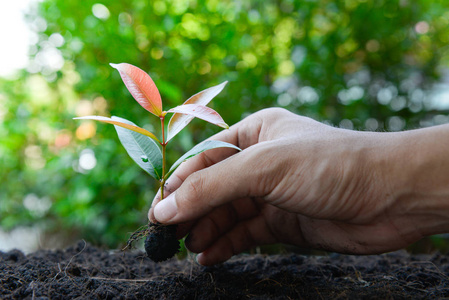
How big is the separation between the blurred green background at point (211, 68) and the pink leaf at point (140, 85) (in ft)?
1.38

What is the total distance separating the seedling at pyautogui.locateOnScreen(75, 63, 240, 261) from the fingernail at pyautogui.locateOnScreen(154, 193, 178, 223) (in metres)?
0.05

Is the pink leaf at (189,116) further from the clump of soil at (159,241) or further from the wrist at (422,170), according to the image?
the wrist at (422,170)

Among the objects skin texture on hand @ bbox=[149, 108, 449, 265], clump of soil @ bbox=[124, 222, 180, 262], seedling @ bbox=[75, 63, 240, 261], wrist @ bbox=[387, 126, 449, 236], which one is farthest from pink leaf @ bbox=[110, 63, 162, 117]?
wrist @ bbox=[387, 126, 449, 236]

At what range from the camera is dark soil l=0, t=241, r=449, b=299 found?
783 mm

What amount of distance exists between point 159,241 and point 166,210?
92 millimetres

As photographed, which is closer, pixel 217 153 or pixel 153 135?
pixel 153 135

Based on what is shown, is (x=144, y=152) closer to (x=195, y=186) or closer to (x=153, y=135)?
(x=153, y=135)

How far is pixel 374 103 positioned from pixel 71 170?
5.90 feet

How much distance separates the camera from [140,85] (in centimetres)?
84

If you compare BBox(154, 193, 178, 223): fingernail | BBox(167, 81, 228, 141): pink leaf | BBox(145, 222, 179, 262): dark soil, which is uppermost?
BBox(167, 81, 228, 141): pink leaf

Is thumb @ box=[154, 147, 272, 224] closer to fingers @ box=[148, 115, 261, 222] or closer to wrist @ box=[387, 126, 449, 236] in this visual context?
fingers @ box=[148, 115, 261, 222]

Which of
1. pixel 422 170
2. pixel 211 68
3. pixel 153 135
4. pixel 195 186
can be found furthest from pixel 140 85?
pixel 211 68

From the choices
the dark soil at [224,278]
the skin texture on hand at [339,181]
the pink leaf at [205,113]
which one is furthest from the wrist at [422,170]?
the pink leaf at [205,113]

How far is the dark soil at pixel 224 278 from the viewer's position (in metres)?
0.78
